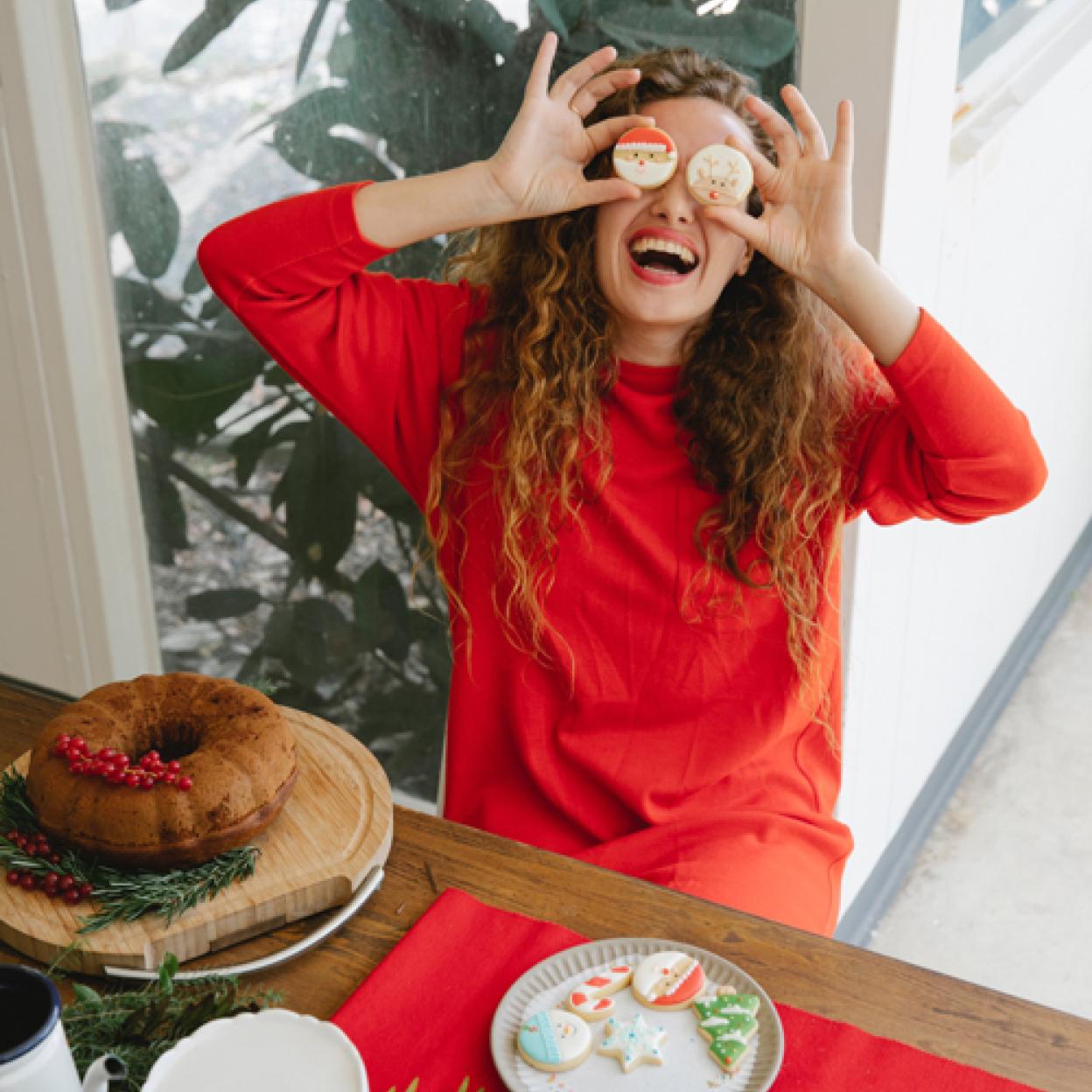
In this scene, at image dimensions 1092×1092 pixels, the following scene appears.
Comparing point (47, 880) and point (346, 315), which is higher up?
point (346, 315)

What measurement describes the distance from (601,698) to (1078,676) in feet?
6.35

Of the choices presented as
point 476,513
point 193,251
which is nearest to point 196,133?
point 193,251

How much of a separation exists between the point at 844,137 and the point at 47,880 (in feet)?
3.33

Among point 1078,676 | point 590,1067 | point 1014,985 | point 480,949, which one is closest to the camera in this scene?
point 590,1067

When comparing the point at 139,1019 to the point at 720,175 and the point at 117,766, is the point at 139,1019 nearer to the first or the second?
the point at 117,766

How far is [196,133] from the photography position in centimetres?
219

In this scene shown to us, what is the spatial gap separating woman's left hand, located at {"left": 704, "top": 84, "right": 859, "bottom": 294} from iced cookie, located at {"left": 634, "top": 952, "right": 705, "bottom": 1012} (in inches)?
28.7

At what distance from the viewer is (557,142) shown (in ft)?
4.84

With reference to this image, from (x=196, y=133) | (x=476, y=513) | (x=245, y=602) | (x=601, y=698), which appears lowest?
(x=245, y=602)

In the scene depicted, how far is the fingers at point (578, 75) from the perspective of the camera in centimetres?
143

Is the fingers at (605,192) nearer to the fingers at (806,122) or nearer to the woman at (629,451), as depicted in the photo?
the woman at (629,451)

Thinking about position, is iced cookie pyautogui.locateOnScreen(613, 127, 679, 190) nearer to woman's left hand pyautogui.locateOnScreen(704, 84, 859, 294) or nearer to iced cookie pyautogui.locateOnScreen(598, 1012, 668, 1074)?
woman's left hand pyautogui.locateOnScreen(704, 84, 859, 294)

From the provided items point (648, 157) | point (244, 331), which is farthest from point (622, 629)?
point (244, 331)

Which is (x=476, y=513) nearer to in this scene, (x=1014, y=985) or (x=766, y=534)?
(x=766, y=534)
